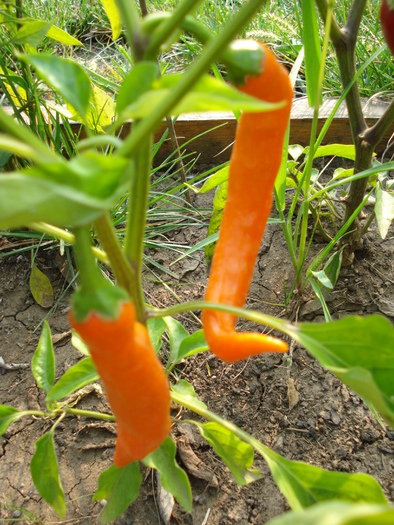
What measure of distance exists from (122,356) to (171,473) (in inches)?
16.1

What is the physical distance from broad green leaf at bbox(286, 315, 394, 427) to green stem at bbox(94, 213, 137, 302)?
0.77 ft

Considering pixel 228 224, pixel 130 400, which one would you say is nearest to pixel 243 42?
pixel 228 224

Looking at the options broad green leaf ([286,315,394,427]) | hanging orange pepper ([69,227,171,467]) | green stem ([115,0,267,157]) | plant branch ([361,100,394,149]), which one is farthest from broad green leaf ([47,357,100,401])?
plant branch ([361,100,394,149])

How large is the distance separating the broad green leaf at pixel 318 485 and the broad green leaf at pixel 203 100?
0.53 m

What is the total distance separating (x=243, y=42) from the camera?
66 centimetres

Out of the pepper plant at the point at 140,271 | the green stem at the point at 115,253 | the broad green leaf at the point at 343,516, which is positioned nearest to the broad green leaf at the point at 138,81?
the pepper plant at the point at 140,271

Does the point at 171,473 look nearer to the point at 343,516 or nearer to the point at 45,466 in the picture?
the point at 45,466

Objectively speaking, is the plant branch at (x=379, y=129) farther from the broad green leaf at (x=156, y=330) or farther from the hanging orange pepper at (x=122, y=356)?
the hanging orange pepper at (x=122, y=356)

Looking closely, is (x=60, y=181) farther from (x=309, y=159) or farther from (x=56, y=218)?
(x=309, y=159)

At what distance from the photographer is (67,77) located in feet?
2.15

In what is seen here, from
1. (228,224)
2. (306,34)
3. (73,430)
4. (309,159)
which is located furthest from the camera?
(73,430)

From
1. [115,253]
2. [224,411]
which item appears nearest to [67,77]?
[115,253]

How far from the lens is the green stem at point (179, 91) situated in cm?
45

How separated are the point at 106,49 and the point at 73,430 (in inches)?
75.5
